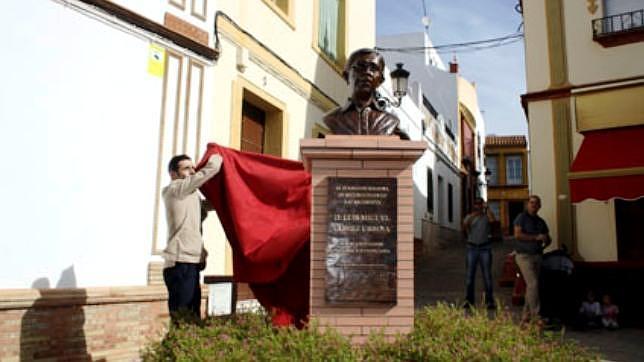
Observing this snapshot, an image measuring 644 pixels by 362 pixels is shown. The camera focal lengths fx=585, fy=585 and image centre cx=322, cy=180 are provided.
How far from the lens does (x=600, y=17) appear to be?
31.6 ft

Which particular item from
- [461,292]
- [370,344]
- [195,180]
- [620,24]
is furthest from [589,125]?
[195,180]

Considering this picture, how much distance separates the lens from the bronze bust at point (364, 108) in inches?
189

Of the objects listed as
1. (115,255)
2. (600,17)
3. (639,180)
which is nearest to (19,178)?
(115,255)

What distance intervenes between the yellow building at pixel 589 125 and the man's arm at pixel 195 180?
18.2 feet

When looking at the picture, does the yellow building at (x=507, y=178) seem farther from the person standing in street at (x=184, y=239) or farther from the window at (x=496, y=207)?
the person standing in street at (x=184, y=239)

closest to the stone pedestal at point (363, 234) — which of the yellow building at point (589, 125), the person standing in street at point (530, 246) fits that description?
the person standing in street at point (530, 246)

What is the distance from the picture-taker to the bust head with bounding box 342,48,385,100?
484 cm

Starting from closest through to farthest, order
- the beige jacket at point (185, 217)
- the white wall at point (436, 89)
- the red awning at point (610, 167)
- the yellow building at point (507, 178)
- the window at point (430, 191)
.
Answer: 1. the beige jacket at point (185, 217)
2. the red awning at point (610, 167)
3. the window at point (430, 191)
4. the white wall at point (436, 89)
5. the yellow building at point (507, 178)

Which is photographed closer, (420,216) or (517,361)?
(517,361)

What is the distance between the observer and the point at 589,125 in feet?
30.7

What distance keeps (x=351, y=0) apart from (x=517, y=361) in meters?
10.4

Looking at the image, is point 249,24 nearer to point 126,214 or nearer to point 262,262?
point 126,214

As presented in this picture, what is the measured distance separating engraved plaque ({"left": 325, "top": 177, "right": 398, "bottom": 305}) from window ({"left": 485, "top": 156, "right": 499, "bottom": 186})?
1263 inches

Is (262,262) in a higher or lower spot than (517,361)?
higher
